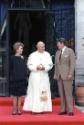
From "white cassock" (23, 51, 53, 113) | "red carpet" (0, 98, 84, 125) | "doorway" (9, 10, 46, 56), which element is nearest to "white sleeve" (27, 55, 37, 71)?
"white cassock" (23, 51, 53, 113)

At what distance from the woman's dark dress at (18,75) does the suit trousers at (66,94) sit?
831mm

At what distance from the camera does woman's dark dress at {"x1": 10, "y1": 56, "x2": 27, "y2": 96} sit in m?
10.7

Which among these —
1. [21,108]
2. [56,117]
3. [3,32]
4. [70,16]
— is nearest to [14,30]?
[3,32]

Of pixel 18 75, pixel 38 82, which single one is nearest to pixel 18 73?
pixel 18 75

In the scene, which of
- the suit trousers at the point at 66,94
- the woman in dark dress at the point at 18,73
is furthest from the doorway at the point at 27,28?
the suit trousers at the point at 66,94

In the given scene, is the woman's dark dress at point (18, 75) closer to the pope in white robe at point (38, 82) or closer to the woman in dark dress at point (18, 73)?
the woman in dark dress at point (18, 73)

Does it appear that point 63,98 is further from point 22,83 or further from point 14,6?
point 14,6

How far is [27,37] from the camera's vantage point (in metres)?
13.5

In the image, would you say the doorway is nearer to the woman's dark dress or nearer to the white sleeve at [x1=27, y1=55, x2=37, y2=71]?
the white sleeve at [x1=27, y1=55, x2=37, y2=71]

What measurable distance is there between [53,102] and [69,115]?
1.52 metres

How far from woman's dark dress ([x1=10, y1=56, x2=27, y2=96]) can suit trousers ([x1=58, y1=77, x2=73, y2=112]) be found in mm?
831

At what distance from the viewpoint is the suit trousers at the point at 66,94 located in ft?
35.6

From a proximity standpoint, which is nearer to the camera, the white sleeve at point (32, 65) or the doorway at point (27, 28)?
the white sleeve at point (32, 65)

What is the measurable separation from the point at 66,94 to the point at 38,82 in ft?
2.29
